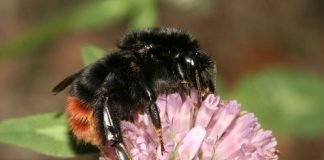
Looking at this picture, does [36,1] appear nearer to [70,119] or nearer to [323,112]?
[323,112]

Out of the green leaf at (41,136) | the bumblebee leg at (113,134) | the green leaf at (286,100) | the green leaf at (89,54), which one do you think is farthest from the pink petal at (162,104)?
the green leaf at (286,100)

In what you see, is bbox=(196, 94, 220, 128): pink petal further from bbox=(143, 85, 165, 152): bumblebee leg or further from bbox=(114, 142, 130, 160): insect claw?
bbox=(114, 142, 130, 160): insect claw

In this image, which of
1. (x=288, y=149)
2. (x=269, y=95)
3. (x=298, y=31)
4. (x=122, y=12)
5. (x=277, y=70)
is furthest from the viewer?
(x=298, y=31)

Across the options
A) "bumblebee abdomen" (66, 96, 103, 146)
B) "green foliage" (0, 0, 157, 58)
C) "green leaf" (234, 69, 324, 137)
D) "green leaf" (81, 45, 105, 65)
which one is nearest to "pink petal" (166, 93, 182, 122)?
"bumblebee abdomen" (66, 96, 103, 146)

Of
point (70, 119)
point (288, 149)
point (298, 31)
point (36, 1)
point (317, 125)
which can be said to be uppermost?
point (298, 31)

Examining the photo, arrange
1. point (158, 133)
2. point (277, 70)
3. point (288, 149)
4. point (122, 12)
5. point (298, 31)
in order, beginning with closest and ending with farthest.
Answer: point (158, 133) < point (122, 12) < point (277, 70) < point (288, 149) < point (298, 31)

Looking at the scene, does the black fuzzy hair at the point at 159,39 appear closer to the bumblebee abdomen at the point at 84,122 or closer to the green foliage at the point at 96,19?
the bumblebee abdomen at the point at 84,122

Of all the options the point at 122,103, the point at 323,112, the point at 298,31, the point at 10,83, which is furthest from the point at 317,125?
the point at 10,83
